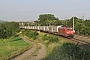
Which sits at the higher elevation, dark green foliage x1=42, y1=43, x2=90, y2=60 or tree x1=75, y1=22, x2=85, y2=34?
tree x1=75, y1=22, x2=85, y2=34

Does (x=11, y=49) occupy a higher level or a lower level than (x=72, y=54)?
lower

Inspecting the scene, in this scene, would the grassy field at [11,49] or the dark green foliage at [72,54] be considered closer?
the dark green foliage at [72,54]

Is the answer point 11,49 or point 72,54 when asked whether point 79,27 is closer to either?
point 11,49

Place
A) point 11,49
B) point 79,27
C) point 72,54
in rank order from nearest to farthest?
point 72,54 < point 11,49 < point 79,27

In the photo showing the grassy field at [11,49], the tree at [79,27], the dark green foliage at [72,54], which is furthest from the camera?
the tree at [79,27]

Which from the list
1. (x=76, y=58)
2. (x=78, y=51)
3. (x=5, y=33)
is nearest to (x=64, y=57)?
(x=76, y=58)

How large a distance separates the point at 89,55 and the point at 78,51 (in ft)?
5.30

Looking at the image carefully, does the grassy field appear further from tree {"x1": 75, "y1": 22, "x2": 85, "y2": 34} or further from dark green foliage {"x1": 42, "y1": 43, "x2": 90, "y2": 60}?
tree {"x1": 75, "y1": 22, "x2": 85, "y2": 34}

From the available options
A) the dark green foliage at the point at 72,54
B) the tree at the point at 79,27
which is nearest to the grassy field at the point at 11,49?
the dark green foliage at the point at 72,54

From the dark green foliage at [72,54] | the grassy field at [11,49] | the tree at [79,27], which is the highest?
the tree at [79,27]

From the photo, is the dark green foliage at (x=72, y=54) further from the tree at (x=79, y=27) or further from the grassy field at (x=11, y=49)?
the tree at (x=79, y=27)

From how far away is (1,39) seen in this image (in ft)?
190

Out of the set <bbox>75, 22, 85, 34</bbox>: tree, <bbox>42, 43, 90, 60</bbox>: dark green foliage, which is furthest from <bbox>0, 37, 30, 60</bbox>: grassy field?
<bbox>75, 22, 85, 34</bbox>: tree

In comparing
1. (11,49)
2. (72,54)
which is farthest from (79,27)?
(72,54)
